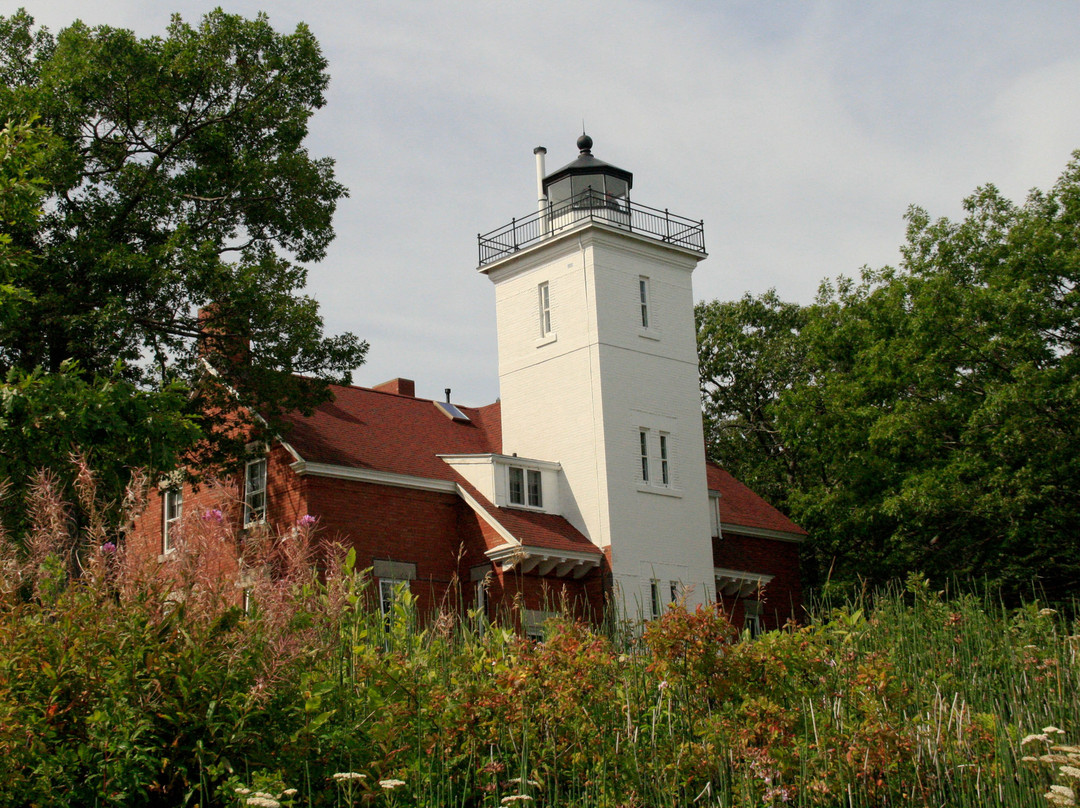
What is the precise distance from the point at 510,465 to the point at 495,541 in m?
2.16

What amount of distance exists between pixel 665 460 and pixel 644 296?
13.3ft

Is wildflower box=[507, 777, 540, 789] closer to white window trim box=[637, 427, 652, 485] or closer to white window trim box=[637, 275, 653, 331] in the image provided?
white window trim box=[637, 427, 652, 485]

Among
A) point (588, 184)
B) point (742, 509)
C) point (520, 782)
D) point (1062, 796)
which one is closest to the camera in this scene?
point (1062, 796)

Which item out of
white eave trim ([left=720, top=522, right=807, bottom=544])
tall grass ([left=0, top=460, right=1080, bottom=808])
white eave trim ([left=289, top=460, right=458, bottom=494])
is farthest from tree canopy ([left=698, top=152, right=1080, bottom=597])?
tall grass ([left=0, top=460, right=1080, bottom=808])

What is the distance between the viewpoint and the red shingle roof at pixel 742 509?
31.1m

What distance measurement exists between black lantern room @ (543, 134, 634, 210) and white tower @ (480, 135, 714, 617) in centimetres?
4

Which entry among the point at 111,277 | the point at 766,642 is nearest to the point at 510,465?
the point at 111,277

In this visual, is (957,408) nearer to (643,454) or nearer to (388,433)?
(643,454)

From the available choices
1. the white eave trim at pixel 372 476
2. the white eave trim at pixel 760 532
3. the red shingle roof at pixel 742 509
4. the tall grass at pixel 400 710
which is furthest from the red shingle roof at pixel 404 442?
the tall grass at pixel 400 710

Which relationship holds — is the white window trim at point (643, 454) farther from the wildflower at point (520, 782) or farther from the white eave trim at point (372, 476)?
the wildflower at point (520, 782)

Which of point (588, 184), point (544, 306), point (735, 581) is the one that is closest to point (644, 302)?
point (544, 306)

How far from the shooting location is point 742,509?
31.9m

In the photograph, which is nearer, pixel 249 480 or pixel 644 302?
pixel 249 480

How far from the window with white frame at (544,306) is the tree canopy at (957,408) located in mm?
8214
